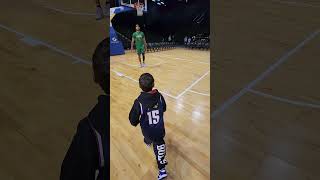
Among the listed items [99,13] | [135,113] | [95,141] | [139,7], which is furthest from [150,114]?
[139,7]

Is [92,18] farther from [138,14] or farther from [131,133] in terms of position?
[138,14]

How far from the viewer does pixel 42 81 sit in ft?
1.75

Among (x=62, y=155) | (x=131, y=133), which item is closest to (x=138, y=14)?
(x=131, y=133)

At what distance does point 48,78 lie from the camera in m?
0.54
